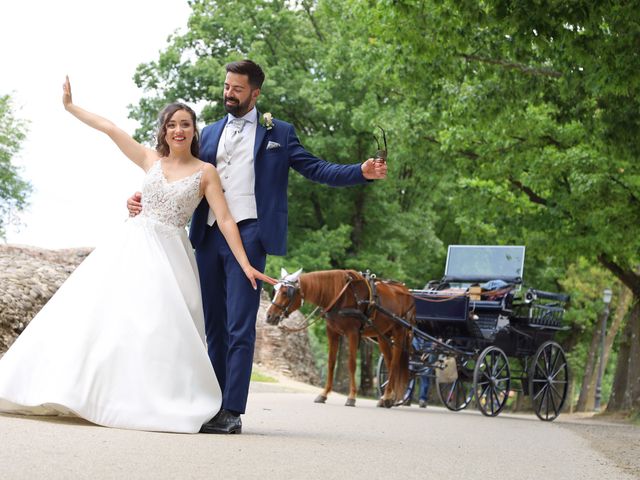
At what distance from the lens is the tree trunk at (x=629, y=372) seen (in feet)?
81.8

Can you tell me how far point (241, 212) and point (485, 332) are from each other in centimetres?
1014

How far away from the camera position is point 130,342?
730 cm

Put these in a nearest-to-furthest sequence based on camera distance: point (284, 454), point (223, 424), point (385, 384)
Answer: point (284, 454)
point (223, 424)
point (385, 384)

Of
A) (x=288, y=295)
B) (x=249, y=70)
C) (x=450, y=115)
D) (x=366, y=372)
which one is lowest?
(x=366, y=372)

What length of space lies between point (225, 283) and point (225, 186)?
680mm

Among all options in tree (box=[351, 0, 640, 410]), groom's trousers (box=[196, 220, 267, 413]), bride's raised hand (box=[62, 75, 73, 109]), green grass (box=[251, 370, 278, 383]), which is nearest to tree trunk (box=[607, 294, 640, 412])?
tree (box=[351, 0, 640, 410])

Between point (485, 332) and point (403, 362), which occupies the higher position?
point (485, 332)

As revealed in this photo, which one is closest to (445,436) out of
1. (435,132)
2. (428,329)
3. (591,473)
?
(591,473)

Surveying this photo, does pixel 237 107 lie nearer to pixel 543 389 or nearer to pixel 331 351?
pixel 331 351

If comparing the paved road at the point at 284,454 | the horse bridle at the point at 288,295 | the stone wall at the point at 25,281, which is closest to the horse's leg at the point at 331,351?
the horse bridle at the point at 288,295

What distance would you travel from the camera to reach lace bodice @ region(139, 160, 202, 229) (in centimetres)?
787

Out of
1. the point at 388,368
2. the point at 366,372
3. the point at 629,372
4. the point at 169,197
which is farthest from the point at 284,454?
the point at 366,372

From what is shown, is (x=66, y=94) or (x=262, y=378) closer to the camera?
(x=66, y=94)

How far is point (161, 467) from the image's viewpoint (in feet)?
17.8
